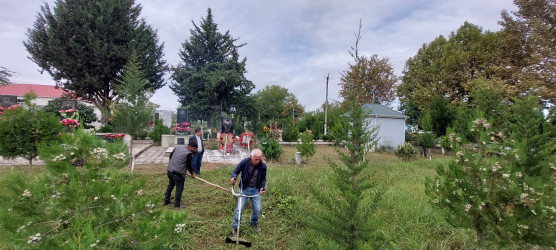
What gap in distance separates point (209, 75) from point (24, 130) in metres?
19.2

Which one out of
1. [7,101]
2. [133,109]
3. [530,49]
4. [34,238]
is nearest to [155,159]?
[133,109]

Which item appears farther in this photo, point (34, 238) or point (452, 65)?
point (452, 65)

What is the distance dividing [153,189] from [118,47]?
53.5 ft

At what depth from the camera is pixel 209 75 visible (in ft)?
84.2

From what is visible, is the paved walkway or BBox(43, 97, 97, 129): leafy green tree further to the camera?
BBox(43, 97, 97, 129): leafy green tree

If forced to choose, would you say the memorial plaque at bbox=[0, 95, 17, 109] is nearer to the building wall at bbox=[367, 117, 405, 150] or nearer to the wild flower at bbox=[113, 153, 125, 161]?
the wild flower at bbox=[113, 153, 125, 161]

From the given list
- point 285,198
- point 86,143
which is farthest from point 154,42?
point 86,143

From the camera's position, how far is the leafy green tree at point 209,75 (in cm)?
2556

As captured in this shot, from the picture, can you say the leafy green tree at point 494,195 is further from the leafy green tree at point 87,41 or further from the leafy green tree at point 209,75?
the leafy green tree at point 209,75

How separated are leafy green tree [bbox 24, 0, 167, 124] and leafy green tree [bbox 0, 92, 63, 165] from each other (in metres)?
10.1

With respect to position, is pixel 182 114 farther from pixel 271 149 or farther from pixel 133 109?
pixel 271 149

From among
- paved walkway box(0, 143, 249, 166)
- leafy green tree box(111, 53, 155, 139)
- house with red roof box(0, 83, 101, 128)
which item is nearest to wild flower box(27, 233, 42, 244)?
leafy green tree box(111, 53, 155, 139)

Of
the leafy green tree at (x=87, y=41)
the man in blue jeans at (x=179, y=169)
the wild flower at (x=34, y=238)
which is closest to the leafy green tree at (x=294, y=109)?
the leafy green tree at (x=87, y=41)

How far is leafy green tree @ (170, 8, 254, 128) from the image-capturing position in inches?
1006
